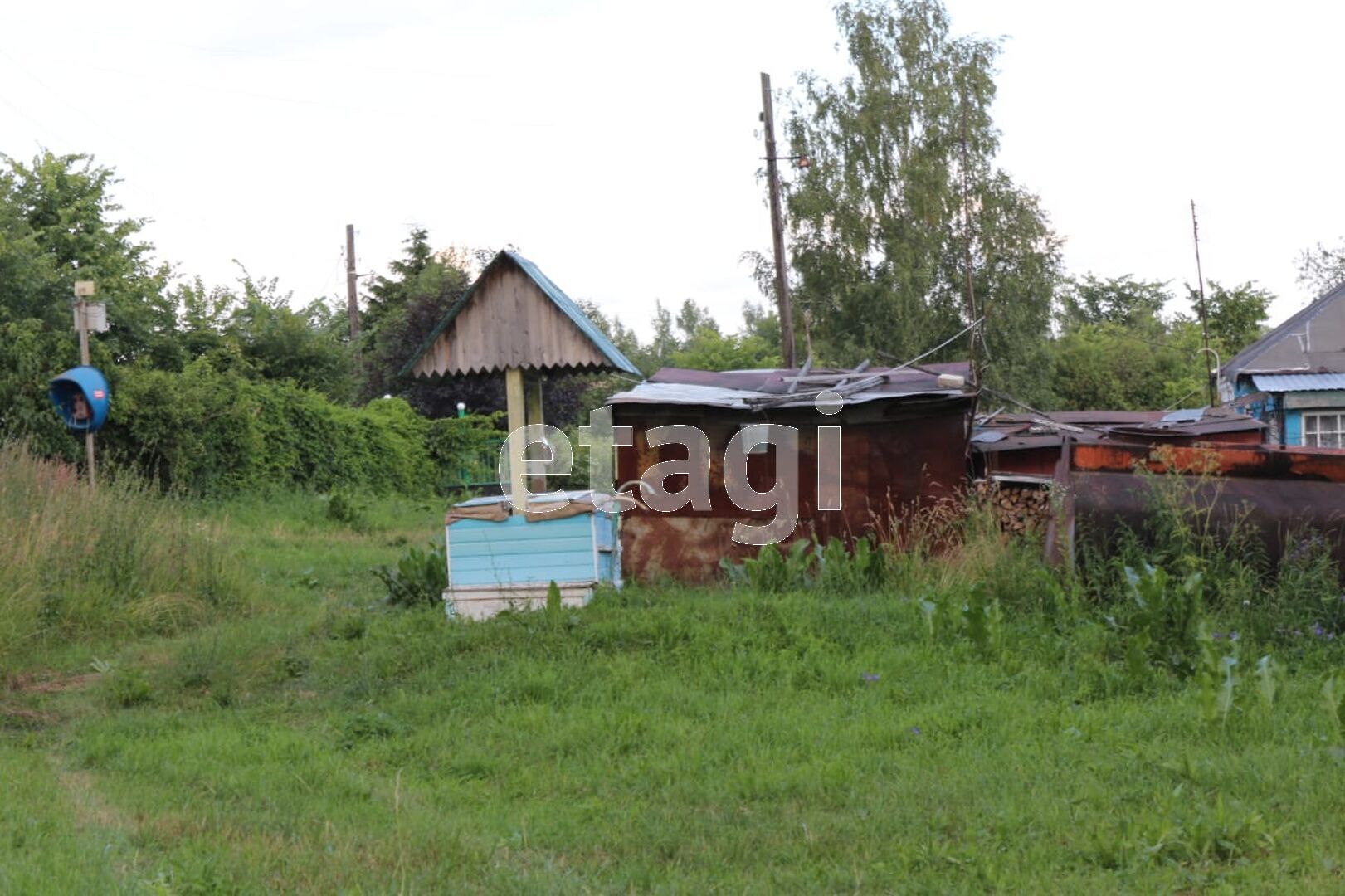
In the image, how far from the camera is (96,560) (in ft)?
37.5

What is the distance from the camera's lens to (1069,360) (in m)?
44.7

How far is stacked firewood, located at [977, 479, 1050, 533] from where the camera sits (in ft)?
37.9

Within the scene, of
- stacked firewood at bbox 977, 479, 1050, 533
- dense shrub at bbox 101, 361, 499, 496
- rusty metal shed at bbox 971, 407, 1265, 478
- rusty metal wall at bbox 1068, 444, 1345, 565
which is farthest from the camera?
dense shrub at bbox 101, 361, 499, 496

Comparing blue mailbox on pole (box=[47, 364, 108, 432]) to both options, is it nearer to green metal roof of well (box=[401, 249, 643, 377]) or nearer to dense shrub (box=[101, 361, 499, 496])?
dense shrub (box=[101, 361, 499, 496])

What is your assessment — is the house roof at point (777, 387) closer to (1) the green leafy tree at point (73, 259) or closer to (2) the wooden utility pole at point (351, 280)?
(1) the green leafy tree at point (73, 259)

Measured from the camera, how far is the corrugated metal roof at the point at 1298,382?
27.5 m

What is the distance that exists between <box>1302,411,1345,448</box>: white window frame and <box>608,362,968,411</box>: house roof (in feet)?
56.8

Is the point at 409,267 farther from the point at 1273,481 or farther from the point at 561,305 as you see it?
the point at 1273,481

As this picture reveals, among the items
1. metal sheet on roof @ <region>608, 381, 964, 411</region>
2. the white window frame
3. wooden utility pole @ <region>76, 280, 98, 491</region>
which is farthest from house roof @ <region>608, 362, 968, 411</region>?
the white window frame

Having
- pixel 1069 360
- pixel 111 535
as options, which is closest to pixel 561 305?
pixel 111 535

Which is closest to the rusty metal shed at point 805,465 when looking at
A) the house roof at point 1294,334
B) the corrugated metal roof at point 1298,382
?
the corrugated metal roof at point 1298,382

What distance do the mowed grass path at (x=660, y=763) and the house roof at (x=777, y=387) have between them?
2.48 metres

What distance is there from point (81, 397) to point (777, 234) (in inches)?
499

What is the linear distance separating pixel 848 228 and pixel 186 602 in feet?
85.3
